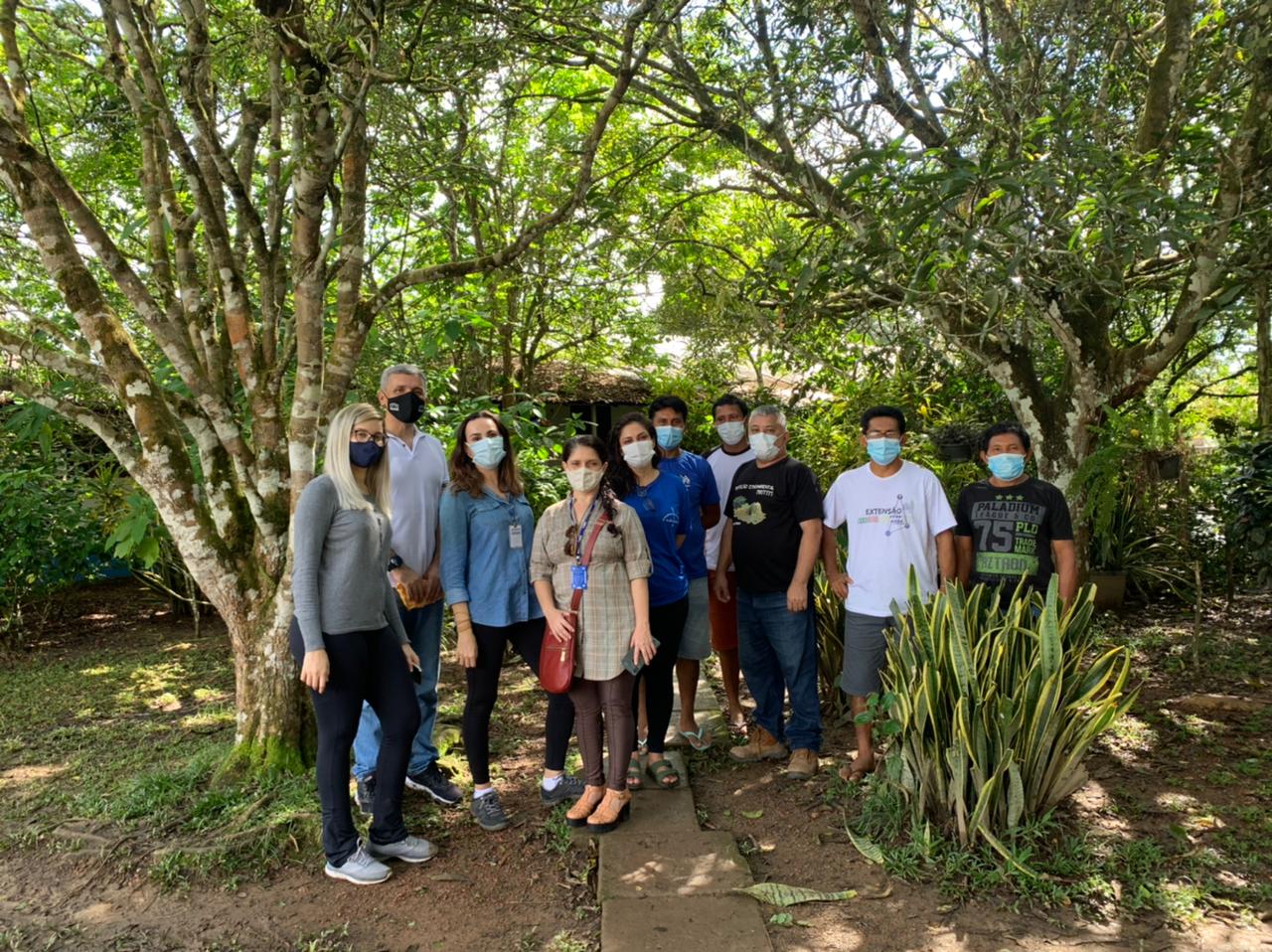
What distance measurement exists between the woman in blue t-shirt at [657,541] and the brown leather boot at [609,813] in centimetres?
39

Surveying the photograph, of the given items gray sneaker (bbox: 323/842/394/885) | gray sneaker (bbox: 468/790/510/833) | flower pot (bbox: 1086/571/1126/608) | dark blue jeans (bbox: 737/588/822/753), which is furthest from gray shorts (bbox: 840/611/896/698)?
flower pot (bbox: 1086/571/1126/608)

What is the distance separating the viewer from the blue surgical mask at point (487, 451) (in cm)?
360

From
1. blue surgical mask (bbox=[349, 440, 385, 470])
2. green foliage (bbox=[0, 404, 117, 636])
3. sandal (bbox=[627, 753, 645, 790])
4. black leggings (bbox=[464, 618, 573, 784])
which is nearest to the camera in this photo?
blue surgical mask (bbox=[349, 440, 385, 470])

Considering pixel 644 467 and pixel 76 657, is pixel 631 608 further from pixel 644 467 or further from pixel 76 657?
pixel 76 657

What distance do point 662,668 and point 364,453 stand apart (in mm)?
1622

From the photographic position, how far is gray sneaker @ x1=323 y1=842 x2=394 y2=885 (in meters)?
3.12

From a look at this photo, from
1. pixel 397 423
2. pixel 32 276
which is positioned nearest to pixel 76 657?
pixel 32 276

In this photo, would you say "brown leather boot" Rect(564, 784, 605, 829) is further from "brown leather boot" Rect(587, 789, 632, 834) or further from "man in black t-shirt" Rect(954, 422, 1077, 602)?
"man in black t-shirt" Rect(954, 422, 1077, 602)

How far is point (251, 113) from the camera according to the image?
Answer: 5113 millimetres

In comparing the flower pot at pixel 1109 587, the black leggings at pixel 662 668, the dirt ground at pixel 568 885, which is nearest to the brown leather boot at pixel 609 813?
the dirt ground at pixel 568 885

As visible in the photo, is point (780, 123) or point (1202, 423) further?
point (1202, 423)

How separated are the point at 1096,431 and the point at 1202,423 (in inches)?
208

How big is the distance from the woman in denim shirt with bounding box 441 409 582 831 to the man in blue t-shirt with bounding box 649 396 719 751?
0.79 m

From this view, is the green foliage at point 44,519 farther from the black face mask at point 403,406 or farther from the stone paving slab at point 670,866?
the stone paving slab at point 670,866
